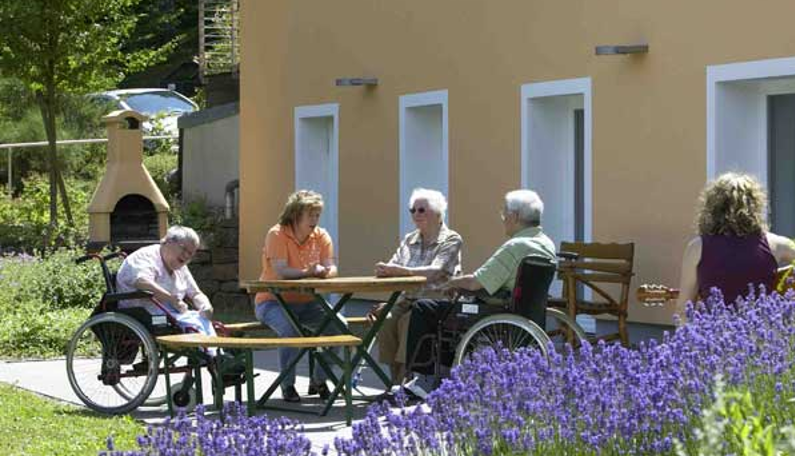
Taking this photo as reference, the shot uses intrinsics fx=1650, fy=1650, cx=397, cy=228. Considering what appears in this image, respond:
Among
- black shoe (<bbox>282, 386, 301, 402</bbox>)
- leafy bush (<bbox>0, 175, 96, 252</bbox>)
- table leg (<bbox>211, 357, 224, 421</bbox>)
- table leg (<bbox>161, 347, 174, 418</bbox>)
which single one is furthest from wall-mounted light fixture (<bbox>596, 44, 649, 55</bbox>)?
leafy bush (<bbox>0, 175, 96, 252</bbox>)

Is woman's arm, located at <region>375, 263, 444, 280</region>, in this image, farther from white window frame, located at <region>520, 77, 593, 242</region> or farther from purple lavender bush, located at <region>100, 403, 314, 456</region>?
purple lavender bush, located at <region>100, 403, 314, 456</region>

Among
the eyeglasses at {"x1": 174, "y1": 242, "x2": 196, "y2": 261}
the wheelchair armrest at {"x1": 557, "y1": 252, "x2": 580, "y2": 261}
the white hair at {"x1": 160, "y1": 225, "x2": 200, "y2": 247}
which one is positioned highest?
the white hair at {"x1": 160, "y1": 225, "x2": 200, "y2": 247}

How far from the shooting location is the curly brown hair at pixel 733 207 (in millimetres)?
8492

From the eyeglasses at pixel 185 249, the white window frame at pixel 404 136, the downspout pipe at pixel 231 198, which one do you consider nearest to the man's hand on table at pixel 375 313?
the eyeglasses at pixel 185 249

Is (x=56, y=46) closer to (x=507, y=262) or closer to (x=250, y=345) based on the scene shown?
(x=507, y=262)

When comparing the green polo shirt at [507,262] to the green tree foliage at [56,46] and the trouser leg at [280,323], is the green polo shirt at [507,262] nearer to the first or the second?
the trouser leg at [280,323]

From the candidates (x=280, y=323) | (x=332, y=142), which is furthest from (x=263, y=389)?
(x=332, y=142)

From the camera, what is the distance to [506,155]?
14250mm

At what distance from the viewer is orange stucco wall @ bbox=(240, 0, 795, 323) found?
12.2 metres

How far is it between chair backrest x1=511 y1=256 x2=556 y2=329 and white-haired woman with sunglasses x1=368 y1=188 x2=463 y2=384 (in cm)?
89

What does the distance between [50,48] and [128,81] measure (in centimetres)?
2306

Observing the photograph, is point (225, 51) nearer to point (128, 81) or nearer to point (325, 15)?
point (325, 15)

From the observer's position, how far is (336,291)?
9539 mm

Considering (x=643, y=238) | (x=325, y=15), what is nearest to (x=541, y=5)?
(x=643, y=238)
